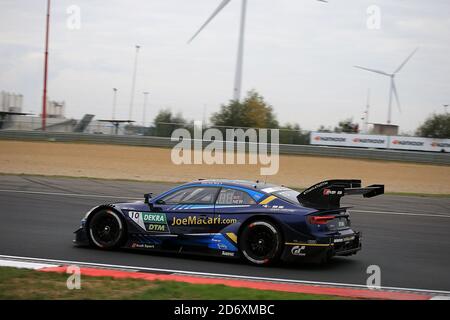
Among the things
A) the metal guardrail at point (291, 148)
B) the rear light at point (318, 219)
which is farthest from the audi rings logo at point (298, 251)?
the metal guardrail at point (291, 148)

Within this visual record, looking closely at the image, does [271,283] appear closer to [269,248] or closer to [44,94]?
[269,248]

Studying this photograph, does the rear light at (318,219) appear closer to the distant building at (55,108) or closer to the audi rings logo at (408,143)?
the audi rings logo at (408,143)

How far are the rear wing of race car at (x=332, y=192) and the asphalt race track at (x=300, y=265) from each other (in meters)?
0.92

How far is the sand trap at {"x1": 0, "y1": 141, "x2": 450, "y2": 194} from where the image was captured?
2517 cm

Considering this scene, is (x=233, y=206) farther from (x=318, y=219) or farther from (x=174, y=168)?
(x=174, y=168)

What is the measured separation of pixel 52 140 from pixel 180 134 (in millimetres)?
7951

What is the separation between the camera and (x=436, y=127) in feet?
170

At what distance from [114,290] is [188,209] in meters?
2.95

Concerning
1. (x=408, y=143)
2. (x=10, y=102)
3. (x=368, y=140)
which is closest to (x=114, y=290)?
(x=408, y=143)

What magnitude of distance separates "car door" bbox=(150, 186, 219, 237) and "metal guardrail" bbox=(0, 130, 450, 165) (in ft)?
81.4

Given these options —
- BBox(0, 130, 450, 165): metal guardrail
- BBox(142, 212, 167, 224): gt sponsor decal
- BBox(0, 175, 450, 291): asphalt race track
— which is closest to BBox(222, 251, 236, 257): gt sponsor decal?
BBox(0, 175, 450, 291): asphalt race track

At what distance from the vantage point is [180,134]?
3975 cm
